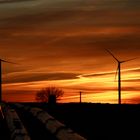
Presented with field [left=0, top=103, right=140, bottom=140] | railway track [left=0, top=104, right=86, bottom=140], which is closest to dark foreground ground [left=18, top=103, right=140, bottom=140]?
field [left=0, top=103, right=140, bottom=140]

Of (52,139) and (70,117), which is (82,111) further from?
(52,139)

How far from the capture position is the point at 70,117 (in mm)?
74438

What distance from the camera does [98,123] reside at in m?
63.9

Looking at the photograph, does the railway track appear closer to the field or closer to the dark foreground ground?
Result: the field

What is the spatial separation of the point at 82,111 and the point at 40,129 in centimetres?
2178

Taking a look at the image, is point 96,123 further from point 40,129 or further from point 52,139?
point 52,139

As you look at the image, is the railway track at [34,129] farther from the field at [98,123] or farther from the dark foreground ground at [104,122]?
the dark foreground ground at [104,122]

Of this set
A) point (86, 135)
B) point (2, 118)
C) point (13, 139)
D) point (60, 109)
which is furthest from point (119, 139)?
point (60, 109)

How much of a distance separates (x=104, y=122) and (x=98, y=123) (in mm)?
1026

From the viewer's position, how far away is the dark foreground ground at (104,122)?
2040 inches

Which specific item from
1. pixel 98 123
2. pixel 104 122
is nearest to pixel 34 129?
pixel 98 123

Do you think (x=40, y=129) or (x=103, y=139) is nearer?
(x=103, y=139)

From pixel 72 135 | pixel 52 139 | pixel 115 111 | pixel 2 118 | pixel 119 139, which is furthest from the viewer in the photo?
pixel 115 111

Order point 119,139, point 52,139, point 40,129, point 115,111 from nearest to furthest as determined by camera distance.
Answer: point 119,139
point 52,139
point 40,129
point 115,111
